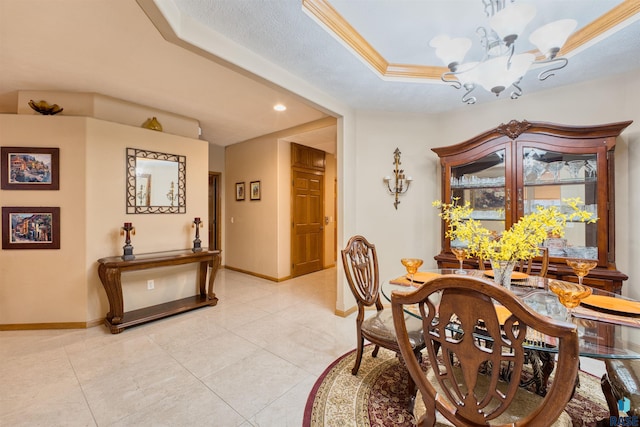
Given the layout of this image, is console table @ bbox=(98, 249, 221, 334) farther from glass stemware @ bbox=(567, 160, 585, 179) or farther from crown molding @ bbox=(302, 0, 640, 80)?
glass stemware @ bbox=(567, 160, 585, 179)

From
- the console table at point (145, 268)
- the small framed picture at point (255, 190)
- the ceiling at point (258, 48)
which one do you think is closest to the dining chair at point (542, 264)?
the ceiling at point (258, 48)

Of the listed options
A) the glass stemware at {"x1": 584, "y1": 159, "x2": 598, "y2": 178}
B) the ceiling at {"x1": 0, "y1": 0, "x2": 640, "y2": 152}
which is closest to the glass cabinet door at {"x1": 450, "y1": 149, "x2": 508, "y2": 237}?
the glass stemware at {"x1": 584, "y1": 159, "x2": 598, "y2": 178}

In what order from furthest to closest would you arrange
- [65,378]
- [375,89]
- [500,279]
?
[375,89] → [65,378] → [500,279]

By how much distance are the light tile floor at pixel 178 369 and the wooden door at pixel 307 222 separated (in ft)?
6.20

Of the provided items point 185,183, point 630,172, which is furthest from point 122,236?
point 630,172

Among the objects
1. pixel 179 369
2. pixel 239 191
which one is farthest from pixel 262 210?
pixel 179 369

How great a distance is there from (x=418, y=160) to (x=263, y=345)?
2.88 m

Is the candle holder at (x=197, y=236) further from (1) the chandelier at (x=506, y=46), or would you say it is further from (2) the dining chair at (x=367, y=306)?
(1) the chandelier at (x=506, y=46)

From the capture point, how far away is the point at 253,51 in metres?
2.22

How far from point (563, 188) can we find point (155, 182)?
4632mm

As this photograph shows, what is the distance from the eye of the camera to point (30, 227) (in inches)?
117

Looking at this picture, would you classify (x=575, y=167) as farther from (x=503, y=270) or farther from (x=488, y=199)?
(x=503, y=270)

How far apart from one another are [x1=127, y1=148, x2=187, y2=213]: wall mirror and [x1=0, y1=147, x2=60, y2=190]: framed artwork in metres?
0.67

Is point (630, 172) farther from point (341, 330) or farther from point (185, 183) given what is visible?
point (185, 183)
